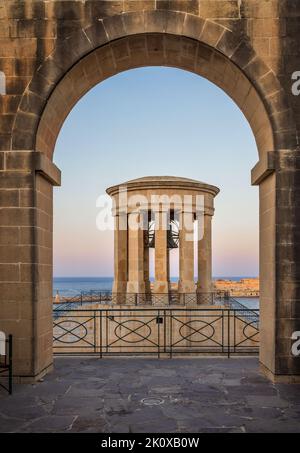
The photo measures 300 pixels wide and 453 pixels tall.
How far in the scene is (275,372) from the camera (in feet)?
28.1

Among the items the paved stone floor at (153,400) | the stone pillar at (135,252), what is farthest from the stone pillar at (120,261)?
the paved stone floor at (153,400)

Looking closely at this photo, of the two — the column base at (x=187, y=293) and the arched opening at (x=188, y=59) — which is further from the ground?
the arched opening at (x=188, y=59)

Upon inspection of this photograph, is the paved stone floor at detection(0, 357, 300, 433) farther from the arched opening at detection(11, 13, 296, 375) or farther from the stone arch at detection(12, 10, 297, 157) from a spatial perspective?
the stone arch at detection(12, 10, 297, 157)

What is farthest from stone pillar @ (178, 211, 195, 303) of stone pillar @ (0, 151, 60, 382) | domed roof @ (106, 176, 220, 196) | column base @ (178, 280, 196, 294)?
stone pillar @ (0, 151, 60, 382)

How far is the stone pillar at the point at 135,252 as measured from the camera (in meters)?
28.0

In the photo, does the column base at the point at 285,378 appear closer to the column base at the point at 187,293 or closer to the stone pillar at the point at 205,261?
the column base at the point at 187,293

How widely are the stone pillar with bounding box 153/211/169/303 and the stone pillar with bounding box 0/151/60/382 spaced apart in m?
18.5

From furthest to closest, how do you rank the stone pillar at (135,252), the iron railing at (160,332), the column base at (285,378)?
the stone pillar at (135,252), the iron railing at (160,332), the column base at (285,378)

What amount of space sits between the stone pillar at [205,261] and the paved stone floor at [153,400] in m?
18.8

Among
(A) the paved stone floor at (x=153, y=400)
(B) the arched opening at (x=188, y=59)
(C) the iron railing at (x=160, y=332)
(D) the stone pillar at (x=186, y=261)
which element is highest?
(B) the arched opening at (x=188, y=59)

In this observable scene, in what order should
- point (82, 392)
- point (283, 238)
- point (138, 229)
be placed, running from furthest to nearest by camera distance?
point (138, 229)
point (283, 238)
point (82, 392)
